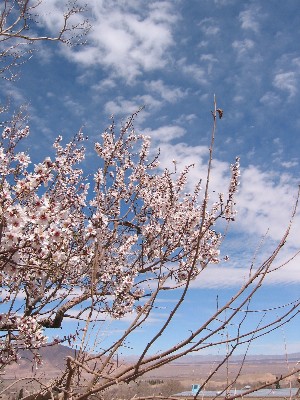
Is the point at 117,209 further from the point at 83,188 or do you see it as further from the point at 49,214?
the point at 49,214

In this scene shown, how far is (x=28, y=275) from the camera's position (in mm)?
5578

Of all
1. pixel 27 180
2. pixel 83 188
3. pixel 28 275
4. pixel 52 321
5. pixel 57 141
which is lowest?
pixel 52 321

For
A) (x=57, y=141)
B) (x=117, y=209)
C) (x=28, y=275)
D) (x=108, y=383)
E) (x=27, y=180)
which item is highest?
(x=57, y=141)

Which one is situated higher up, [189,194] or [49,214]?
[189,194]

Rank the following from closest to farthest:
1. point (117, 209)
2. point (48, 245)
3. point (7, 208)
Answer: point (7, 208), point (48, 245), point (117, 209)

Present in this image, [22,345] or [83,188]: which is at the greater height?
[83,188]

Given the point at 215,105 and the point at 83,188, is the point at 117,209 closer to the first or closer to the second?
the point at 83,188

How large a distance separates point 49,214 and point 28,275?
164 centimetres

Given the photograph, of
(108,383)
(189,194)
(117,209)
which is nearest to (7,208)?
(108,383)

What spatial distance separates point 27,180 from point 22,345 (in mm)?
2967

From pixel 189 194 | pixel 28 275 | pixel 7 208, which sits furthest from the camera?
pixel 189 194

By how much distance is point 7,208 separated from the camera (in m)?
3.93

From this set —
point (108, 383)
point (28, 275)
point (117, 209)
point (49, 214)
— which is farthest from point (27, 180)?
point (117, 209)

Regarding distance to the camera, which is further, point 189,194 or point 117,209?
point 189,194
